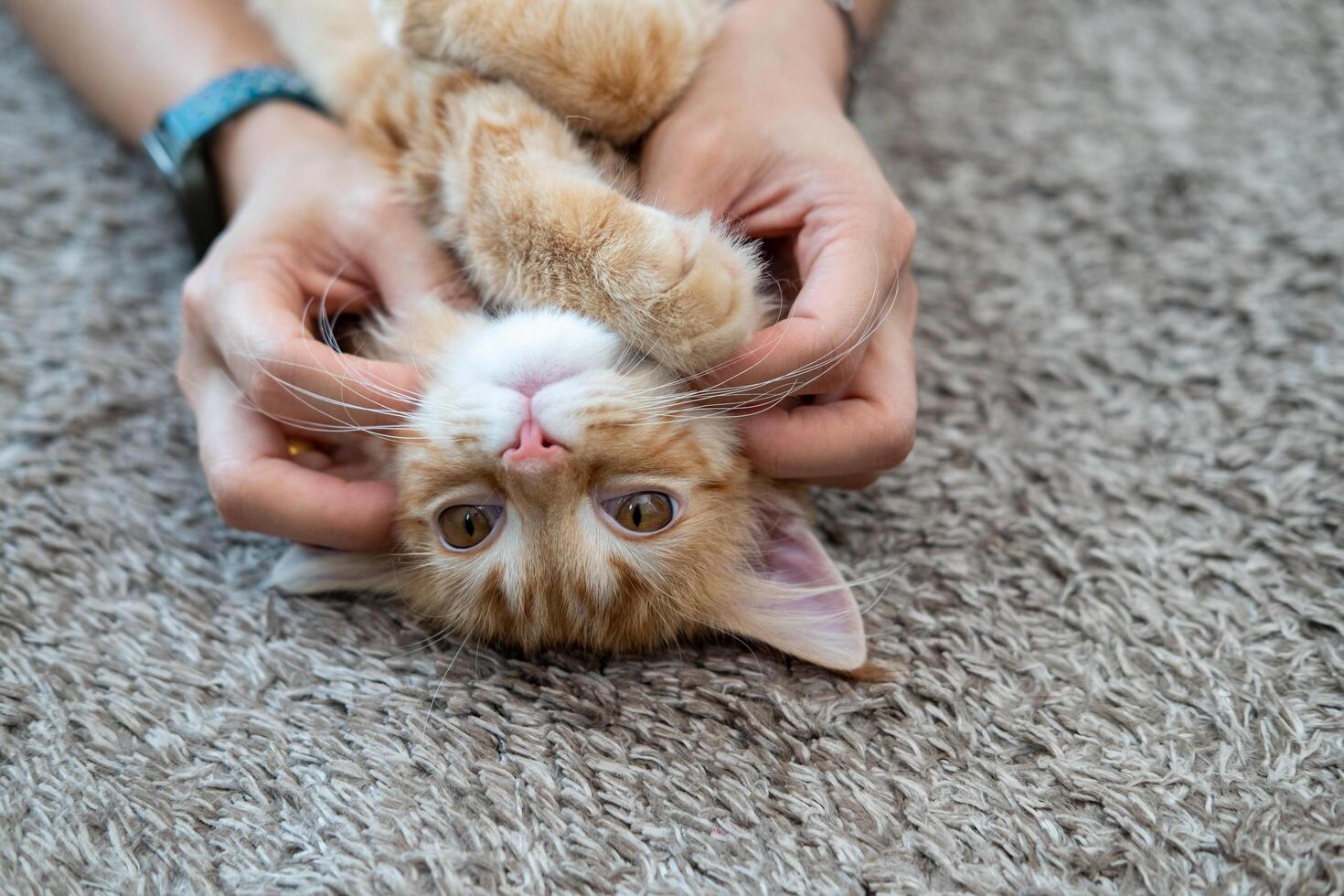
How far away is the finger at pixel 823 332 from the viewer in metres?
1.07

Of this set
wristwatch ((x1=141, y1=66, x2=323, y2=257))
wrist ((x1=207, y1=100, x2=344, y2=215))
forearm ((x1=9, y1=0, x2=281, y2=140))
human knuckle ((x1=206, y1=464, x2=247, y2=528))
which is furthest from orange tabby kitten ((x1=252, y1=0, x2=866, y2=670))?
forearm ((x1=9, y1=0, x2=281, y2=140))

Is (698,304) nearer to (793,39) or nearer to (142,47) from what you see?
(793,39)

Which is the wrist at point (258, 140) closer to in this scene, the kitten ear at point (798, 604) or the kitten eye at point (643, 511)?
A: the kitten eye at point (643, 511)

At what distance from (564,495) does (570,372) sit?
160mm

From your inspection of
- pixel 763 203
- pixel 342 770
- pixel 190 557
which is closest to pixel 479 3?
pixel 763 203

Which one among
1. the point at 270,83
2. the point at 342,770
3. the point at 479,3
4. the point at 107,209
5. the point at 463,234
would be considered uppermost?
the point at 479,3

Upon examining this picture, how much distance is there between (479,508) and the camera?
1232 mm

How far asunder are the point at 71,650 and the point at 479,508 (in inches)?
22.8

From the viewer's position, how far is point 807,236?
3.90 ft

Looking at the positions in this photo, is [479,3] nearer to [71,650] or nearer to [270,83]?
[270,83]

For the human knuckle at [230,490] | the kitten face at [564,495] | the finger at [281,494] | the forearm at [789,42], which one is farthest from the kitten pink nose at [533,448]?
the forearm at [789,42]

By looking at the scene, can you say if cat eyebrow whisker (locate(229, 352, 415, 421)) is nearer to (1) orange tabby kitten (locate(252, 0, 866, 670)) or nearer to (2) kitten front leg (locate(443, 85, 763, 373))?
(1) orange tabby kitten (locate(252, 0, 866, 670))

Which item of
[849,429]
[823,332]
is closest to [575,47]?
[823,332]

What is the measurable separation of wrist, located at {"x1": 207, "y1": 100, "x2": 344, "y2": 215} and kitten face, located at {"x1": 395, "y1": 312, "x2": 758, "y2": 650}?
605 mm
